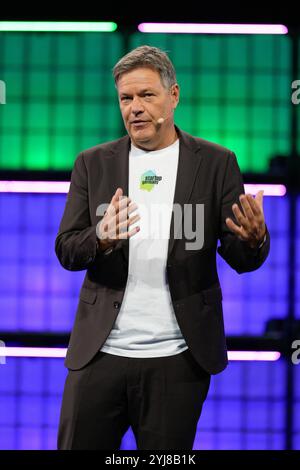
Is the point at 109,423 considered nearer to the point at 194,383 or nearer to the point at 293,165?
the point at 194,383

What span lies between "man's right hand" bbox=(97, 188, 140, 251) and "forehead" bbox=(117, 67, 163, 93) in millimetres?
388

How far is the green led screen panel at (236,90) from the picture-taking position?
9.77 ft

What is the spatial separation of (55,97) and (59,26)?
10.9 inches

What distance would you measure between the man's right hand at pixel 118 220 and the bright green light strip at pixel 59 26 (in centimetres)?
119

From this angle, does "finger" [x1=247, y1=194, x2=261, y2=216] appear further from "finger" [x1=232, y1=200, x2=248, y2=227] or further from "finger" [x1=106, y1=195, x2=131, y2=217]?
"finger" [x1=106, y1=195, x2=131, y2=217]

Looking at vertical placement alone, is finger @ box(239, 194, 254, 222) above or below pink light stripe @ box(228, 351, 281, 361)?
above

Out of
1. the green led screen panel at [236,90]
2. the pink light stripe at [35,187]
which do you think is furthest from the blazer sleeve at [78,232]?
the green led screen panel at [236,90]

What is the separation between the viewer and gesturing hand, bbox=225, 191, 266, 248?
2.04m

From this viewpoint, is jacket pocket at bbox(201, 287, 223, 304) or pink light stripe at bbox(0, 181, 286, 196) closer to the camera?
jacket pocket at bbox(201, 287, 223, 304)

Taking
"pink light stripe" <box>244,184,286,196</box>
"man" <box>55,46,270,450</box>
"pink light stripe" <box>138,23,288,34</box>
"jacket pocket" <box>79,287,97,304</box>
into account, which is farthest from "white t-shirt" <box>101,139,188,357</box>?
"pink light stripe" <box>138,23,288,34</box>

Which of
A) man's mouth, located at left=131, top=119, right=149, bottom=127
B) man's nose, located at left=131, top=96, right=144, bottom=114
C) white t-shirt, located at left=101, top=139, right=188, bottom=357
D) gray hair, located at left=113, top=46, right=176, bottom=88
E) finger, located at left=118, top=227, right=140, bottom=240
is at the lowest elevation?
white t-shirt, located at left=101, top=139, right=188, bottom=357

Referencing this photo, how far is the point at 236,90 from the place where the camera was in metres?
3.01

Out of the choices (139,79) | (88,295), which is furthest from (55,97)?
(88,295)
